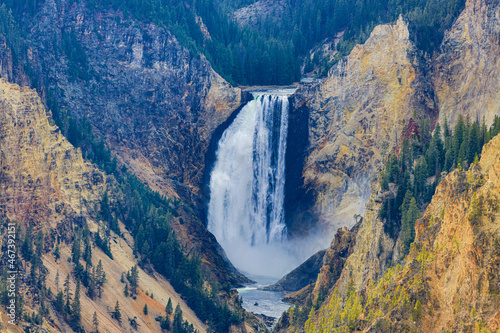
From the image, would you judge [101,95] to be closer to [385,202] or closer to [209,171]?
[209,171]

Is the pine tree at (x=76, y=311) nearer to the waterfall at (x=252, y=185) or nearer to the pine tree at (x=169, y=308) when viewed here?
the pine tree at (x=169, y=308)

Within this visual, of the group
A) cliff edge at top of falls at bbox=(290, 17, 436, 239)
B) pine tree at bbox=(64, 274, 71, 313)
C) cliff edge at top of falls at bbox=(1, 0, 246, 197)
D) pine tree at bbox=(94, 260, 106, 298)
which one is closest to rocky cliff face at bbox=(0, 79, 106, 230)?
pine tree at bbox=(94, 260, 106, 298)

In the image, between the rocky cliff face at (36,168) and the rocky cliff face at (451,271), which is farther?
the rocky cliff face at (36,168)

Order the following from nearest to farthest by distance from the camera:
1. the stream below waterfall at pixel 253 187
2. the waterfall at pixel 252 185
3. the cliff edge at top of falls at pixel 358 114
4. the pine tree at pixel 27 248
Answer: the pine tree at pixel 27 248 < the cliff edge at top of falls at pixel 358 114 < the stream below waterfall at pixel 253 187 < the waterfall at pixel 252 185

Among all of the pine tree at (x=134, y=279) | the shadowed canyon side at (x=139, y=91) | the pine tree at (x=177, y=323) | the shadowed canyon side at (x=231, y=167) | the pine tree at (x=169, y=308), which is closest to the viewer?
the shadowed canyon side at (x=231, y=167)

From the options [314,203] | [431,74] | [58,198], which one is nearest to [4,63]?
[58,198]

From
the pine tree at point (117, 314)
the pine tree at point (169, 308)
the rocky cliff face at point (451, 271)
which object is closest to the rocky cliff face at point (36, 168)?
the pine tree at point (117, 314)

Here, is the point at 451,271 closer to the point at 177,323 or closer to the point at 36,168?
the point at 177,323

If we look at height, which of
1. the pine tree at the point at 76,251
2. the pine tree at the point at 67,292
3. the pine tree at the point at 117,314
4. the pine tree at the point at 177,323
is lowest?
the pine tree at the point at 177,323
